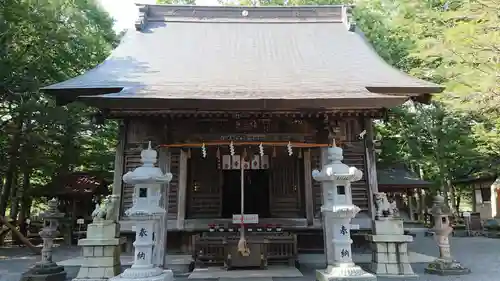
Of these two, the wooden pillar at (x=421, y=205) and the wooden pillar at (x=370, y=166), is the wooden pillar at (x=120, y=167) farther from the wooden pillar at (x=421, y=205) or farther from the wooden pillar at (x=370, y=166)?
the wooden pillar at (x=421, y=205)

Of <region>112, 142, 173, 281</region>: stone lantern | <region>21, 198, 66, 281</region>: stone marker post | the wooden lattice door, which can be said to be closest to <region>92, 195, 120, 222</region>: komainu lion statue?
<region>21, 198, 66, 281</region>: stone marker post

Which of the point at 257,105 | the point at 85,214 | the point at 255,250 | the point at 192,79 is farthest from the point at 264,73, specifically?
the point at 85,214

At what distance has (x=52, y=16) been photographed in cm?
1327

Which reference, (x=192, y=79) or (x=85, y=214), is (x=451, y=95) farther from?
(x=85, y=214)

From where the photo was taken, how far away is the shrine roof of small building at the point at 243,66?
6.69m

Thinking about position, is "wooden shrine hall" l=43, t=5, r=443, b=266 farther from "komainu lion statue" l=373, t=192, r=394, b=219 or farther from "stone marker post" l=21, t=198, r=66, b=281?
"stone marker post" l=21, t=198, r=66, b=281

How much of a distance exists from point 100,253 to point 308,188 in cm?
510

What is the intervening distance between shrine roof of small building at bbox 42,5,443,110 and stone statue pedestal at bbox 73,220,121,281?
8.65 feet

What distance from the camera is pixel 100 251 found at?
7.09m

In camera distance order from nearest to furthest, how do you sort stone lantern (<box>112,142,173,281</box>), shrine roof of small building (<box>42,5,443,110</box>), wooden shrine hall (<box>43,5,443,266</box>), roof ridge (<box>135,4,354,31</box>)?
stone lantern (<box>112,142,173,281</box>)
shrine roof of small building (<box>42,5,443,110</box>)
wooden shrine hall (<box>43,5,443,266</box>)
roof ridge (<box>135,4,354,31</box>)

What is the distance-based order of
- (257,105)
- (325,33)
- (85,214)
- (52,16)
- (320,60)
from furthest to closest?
(85,214) → (52,16) → (325,33) → (320,60) → (257,105)

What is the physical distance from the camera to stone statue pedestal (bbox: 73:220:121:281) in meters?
6.93

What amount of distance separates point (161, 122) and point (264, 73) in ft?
9.78

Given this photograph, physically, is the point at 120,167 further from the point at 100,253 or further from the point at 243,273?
the point at 243,273
